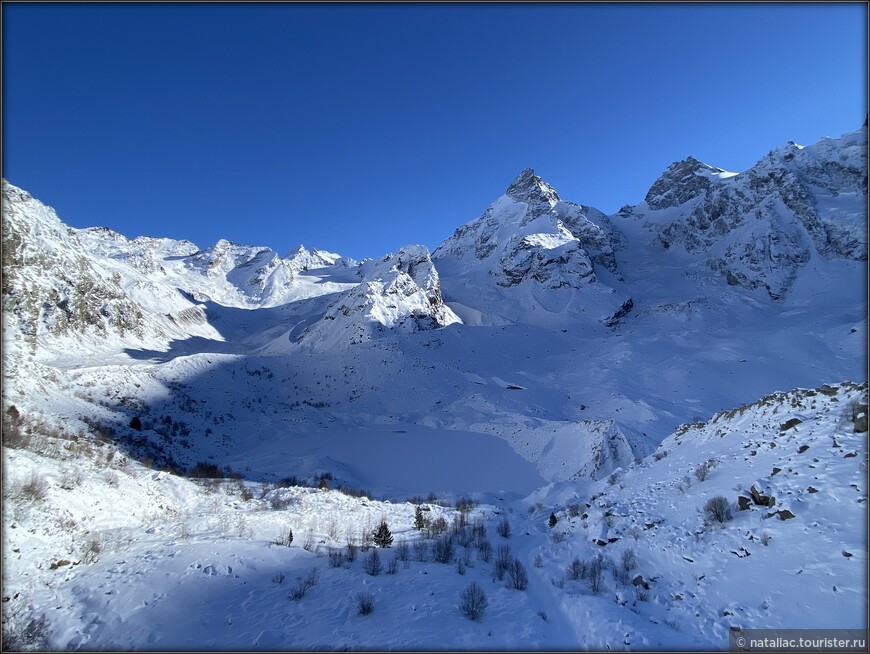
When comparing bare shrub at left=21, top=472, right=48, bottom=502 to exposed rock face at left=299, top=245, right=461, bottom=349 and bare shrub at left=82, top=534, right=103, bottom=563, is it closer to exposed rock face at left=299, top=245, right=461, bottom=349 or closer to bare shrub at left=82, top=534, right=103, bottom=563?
bare shrub at left=82, top=534, right=103, bottom=563

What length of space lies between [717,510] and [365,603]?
6.60 meters

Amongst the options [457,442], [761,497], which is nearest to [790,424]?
[761,497]

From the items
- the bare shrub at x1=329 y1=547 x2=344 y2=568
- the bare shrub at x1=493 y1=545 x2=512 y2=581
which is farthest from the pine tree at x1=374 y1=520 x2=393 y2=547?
the bare shrub at x1=493 y1=545 x2=512 y2=581

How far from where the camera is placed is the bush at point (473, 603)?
6297 millimetres

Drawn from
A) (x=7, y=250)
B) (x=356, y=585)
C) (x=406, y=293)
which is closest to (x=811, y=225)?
(x=406, y=293)

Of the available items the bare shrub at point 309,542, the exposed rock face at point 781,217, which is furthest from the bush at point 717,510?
the exposed rock face at point 781,217

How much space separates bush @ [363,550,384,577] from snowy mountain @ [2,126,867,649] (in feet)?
0.80

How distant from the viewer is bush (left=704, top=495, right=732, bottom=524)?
26.0 feet

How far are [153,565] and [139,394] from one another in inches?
897

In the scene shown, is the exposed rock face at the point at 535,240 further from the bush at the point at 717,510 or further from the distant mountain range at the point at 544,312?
the bush at the point at 717,510

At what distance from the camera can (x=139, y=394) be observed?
2572cm

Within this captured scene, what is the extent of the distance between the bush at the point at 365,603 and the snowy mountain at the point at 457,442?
19 centimetres

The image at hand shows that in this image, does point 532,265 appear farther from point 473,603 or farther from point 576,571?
point 473,603

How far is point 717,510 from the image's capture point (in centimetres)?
808
